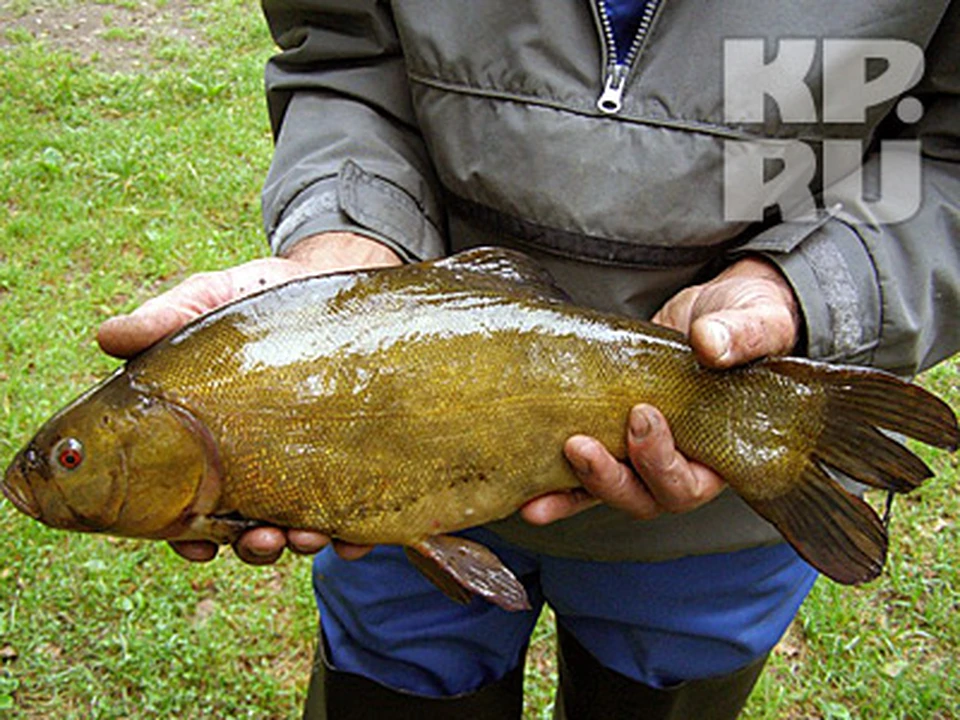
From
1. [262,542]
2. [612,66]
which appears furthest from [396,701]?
[612,66]

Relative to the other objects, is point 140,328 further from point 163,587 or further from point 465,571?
point 163,587

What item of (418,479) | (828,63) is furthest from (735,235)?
(418,479)

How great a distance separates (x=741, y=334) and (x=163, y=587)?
245 centimetres

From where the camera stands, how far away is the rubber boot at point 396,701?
2277 millimetres

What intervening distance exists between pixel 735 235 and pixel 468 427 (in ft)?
1.97

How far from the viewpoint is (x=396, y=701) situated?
228cm

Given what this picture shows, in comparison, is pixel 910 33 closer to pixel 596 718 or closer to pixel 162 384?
pixel 162 384

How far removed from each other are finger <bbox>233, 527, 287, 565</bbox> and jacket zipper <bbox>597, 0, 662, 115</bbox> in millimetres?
912

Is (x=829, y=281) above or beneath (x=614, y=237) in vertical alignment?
beneath

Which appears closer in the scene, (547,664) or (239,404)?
(239,404)

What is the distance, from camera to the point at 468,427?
1.82 metres

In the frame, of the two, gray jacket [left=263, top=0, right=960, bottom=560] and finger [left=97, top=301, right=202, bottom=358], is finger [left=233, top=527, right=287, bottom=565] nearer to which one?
finger [left=97, top=301, right=202, bottom=358]

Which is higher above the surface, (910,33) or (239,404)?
Result: (910,33)

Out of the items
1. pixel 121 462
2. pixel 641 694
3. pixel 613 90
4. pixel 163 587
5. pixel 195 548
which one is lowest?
pixel 163 587
